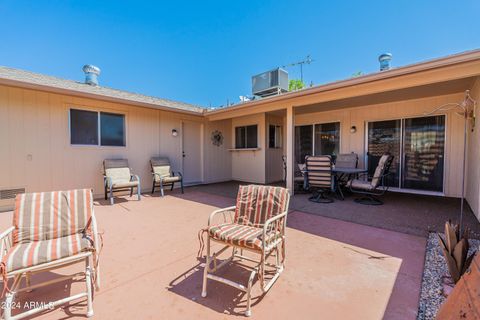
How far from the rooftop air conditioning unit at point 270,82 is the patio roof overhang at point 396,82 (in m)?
2.69

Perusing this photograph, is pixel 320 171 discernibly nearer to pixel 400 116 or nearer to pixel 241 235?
pixel 400 116

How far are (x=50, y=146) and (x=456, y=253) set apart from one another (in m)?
6.88

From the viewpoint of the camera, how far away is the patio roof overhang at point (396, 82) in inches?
121

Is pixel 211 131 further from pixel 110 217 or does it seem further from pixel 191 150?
pixel 110 217

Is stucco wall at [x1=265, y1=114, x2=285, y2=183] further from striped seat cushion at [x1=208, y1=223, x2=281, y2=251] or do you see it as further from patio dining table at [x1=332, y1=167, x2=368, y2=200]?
striped seat cushion at [x1=208, y1=223, x2=281, y2=251]

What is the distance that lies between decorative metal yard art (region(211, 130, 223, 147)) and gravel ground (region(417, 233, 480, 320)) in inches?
257

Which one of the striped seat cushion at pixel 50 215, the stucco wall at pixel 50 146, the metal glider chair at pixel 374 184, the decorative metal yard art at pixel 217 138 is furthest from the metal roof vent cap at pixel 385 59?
the striped seat cushion at pixel 50 215

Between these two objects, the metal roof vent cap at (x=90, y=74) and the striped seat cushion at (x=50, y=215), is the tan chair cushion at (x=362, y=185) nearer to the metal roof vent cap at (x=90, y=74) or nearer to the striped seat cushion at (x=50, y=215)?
the striped seat cushion at (x=50, y=215)

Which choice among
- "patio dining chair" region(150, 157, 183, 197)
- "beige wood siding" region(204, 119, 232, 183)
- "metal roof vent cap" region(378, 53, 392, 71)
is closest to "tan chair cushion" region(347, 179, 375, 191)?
"metal roof vent cap" region(378, 53, 392, 71)

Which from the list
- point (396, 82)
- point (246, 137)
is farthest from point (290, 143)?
point (246, 137)

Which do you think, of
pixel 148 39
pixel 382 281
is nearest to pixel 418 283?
pixel 382 281

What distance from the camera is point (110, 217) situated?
395 centimetres

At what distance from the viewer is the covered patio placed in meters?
1.64

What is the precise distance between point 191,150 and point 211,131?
1073mm
